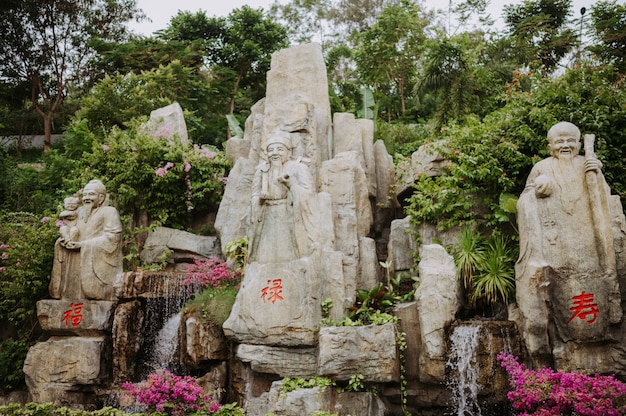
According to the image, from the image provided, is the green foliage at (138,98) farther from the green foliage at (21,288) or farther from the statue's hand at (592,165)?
the statue's hand at (592,165)

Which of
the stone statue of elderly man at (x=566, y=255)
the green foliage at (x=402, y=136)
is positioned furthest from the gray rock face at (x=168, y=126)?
the stone statue of elderly man at (x=566, y=255)

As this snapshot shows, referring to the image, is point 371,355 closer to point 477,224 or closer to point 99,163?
point 477,224

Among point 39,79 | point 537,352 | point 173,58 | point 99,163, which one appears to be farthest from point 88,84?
point 537,352

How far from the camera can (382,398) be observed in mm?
7398

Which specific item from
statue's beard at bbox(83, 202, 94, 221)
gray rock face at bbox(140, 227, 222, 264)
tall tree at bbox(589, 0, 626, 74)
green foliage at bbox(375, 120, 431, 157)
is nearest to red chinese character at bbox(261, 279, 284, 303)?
A: gray rock face at bbox(140, 227, 222, 264)

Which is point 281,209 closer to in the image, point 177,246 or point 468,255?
point 468,255

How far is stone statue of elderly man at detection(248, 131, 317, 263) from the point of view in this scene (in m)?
8.12

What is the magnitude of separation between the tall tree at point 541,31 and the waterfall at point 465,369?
1032cm

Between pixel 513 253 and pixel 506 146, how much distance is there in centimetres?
182

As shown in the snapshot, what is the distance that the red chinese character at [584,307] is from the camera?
6.68 m

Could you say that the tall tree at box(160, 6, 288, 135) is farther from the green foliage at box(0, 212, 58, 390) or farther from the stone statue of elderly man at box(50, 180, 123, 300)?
the green foliage at box(0, 212, 58, 390)

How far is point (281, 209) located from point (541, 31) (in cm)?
1188

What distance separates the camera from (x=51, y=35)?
18.9m

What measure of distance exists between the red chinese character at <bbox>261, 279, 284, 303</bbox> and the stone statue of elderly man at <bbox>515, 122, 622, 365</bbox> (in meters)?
3.28
